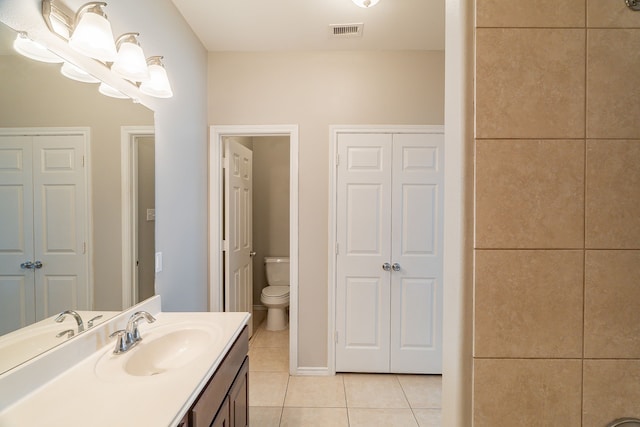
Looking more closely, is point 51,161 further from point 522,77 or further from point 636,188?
point 636,188

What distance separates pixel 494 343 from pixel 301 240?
171 centimetres

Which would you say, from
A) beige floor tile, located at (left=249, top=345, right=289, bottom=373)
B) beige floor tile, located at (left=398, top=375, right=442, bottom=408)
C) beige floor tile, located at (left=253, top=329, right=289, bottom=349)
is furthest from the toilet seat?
beige floor tile, located at (left=398, top=375, right=442, bottom=408)

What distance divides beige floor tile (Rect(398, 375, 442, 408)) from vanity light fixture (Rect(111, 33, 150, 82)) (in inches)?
102

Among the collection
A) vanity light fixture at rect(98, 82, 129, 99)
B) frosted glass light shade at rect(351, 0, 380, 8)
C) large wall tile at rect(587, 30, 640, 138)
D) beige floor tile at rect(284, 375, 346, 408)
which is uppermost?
frosted glass light shade at rect(351, 0, 380, 8)

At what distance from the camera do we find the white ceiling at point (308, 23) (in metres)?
1.72

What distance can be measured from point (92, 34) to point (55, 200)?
63 cm

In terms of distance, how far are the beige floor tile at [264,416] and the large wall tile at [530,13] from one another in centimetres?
223

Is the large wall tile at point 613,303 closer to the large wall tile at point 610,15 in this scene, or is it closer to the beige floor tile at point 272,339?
the large wall tile at point 610,15

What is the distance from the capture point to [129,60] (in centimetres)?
119

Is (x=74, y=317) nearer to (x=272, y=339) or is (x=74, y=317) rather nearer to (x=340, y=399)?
(x=340, y=399)

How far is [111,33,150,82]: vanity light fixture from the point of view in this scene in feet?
3.86

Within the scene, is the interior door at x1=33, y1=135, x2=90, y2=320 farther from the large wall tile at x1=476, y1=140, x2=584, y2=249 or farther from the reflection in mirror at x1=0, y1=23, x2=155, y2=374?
the large wall tile at x1=476, y1=140, x2=584, y2=249

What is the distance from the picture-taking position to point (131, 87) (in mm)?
1311

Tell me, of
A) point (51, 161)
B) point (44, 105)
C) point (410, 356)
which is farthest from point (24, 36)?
point (410, 356)
